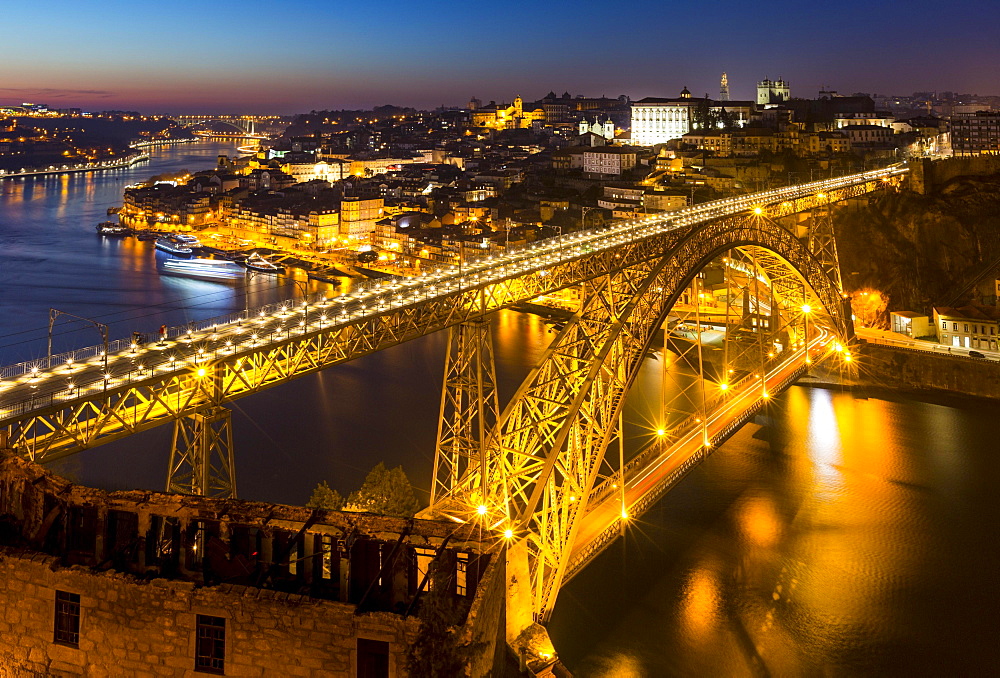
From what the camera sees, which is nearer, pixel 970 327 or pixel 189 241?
pixel 970 327

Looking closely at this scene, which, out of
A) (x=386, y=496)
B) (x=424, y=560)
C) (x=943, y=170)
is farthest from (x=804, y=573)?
(x=943, y=170)

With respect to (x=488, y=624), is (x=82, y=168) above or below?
above

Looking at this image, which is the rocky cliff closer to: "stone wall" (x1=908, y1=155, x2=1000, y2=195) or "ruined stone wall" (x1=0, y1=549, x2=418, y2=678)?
"stone wall" (x1=908, y1=155, x2=1000, y2=195)

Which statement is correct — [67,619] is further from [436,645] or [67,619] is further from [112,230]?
[112,230]

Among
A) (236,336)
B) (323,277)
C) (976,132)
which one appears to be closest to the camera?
(236,336)

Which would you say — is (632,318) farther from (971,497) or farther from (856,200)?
(856,200)

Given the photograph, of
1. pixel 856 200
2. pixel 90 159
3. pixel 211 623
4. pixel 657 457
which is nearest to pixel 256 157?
pixel 90 159
